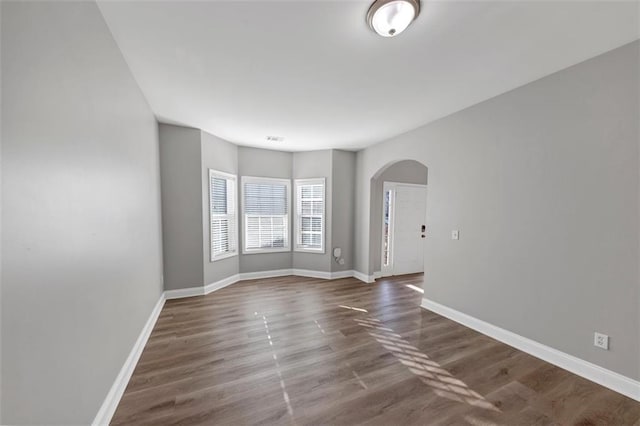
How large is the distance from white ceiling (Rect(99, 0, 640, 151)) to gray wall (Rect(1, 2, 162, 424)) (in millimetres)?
397

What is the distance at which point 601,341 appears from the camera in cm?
186

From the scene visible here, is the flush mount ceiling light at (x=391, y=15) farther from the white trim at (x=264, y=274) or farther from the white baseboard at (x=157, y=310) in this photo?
the white trim at (x=264, y=274)

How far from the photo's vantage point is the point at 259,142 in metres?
4.22

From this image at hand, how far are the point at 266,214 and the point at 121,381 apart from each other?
3.31m

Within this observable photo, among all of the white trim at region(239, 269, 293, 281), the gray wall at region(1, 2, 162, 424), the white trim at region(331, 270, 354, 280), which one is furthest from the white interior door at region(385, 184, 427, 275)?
the gray wall at region(1, 2, 162, 424)

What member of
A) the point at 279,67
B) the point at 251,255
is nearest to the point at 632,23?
the point at 279,67

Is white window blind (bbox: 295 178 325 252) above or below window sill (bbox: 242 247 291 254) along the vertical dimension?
above

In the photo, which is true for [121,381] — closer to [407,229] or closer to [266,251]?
[266,251]

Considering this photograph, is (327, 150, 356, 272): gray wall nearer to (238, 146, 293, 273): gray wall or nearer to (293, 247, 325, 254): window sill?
(293, 247, 325, 254): window sill

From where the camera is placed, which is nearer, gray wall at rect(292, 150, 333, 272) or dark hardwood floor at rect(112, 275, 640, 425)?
dark hardwood floor at rect(112, 275, 640, 425)

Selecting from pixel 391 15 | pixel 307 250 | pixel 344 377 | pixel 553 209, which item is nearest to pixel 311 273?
pixel 307 250

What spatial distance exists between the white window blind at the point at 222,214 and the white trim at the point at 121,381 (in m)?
1.56

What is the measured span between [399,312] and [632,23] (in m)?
3.31

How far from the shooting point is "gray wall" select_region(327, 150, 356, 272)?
470cm
